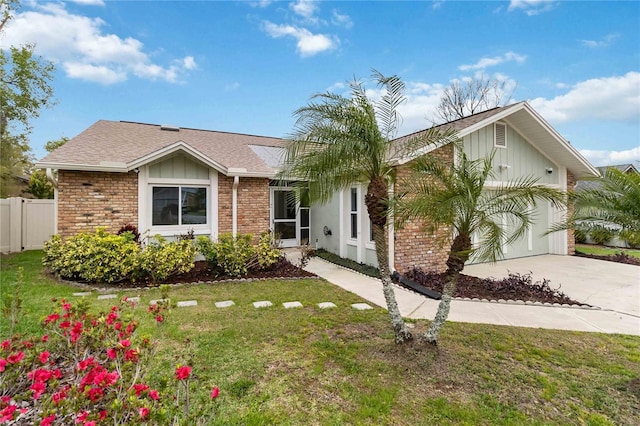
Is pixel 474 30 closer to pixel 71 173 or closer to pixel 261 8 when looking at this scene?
pixel 261 8

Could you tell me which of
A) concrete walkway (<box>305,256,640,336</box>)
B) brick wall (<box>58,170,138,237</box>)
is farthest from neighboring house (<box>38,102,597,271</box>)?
concrete walkway (<box>305,256,640,336</box>)

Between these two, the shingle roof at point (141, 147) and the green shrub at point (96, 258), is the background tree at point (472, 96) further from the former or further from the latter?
the green shrub at point (96, 258)

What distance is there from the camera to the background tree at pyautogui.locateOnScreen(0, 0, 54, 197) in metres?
16.4

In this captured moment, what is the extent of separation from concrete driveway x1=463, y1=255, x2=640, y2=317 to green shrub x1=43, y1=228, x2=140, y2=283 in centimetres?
790

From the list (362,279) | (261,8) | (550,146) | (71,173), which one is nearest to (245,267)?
(362,279)

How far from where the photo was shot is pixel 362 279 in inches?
322

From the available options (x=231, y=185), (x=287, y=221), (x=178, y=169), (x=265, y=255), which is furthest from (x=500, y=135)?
(x=178, y=169)

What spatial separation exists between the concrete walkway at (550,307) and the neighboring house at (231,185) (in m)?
1.36

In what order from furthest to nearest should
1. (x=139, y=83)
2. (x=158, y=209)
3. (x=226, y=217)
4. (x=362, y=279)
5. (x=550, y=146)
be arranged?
(x=139, y=83) → (x=550, y=146) → (x=226, y=217) → (x=158, y=209) → (x=362, y=279)

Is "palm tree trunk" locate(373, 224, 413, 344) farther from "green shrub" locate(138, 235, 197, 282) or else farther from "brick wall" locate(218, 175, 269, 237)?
"brick wall" locate(218, 175, 269, 237)

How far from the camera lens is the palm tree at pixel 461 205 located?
3.69m

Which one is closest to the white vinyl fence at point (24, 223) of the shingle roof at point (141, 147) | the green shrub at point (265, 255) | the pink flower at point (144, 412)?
the shingle roof at point (141, 147)

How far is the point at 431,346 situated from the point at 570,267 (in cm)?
871

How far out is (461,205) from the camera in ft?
11.8
